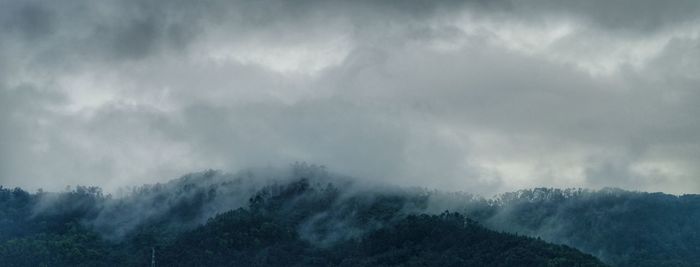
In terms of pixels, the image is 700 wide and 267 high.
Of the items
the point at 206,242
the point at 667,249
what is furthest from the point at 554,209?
the point at 206,242

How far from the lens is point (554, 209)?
173 metres

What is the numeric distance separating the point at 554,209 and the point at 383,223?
1270 inches

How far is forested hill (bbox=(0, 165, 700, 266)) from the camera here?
13925 cm

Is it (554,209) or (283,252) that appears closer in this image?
(283,252)

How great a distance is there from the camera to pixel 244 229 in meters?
152

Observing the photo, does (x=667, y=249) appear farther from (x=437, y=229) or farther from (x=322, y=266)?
(x=322, y=266)

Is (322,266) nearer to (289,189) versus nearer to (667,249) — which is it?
(289,189)

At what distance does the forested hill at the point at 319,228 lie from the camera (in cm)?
13925

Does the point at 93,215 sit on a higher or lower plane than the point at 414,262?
higher

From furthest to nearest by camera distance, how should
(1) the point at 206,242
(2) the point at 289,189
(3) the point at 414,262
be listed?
(2) the point at 289,189 → (1) the point at 206,242 → (3) the point at 414,262

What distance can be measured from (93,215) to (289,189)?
33303 mm

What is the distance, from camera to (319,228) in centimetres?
16012

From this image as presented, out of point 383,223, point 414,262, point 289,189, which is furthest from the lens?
point 289,189

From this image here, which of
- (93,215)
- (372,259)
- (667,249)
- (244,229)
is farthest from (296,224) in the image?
(667,249)
